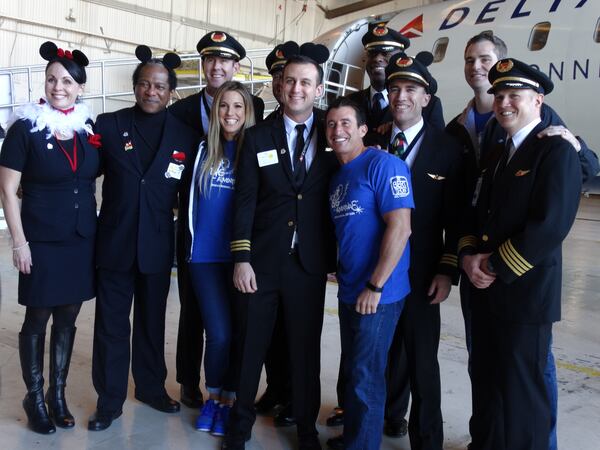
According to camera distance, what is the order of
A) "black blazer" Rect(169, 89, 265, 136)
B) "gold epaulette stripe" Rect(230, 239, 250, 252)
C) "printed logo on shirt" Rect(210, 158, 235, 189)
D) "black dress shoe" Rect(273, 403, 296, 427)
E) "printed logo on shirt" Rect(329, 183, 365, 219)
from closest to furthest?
→ 1. "printed logo on shirt" Rect(329, 183, 365, 219)
2. "gold epaulette stripe" Rect(230, 239, 250, 252)
3. "printed logo on shirt" Rect(210, 158, 235, 189)
4. "black dress shoe" Rect(273, 403, 296, 427)
5. "black blazer" Rect(169, 89, 265, 136)

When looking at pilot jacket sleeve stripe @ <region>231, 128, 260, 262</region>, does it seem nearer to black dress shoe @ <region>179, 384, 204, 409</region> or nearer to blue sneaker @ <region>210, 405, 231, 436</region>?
blue sneaker @ <region>210, 405, 231, 436</region>

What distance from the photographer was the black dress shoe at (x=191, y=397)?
12.5 feet

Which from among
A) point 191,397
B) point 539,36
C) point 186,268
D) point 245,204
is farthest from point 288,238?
point 539,36

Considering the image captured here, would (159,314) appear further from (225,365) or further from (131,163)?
(131,163)

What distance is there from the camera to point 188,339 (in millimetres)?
3910

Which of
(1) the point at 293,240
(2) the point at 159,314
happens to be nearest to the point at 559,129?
(1) the point at 293,240

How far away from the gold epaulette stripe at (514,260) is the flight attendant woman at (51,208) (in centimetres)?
221

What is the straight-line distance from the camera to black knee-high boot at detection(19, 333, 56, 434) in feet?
11.0

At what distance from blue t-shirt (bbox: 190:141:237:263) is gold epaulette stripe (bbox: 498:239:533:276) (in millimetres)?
1469

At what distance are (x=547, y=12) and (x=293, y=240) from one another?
332 inches

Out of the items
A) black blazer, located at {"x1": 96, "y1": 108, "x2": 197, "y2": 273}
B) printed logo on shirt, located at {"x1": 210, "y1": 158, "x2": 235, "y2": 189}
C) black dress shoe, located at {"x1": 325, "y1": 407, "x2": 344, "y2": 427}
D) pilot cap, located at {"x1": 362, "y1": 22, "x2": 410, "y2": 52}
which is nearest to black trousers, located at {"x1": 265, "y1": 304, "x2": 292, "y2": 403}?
black dress shoe, located at {"x1": 325, "y1": 407, "x2": 344, "y2": 427}

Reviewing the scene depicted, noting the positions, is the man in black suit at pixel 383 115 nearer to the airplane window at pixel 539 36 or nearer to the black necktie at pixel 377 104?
the black necktie at pixel 377 104

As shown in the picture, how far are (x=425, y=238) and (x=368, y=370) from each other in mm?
711

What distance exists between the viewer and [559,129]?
2.50 metres
